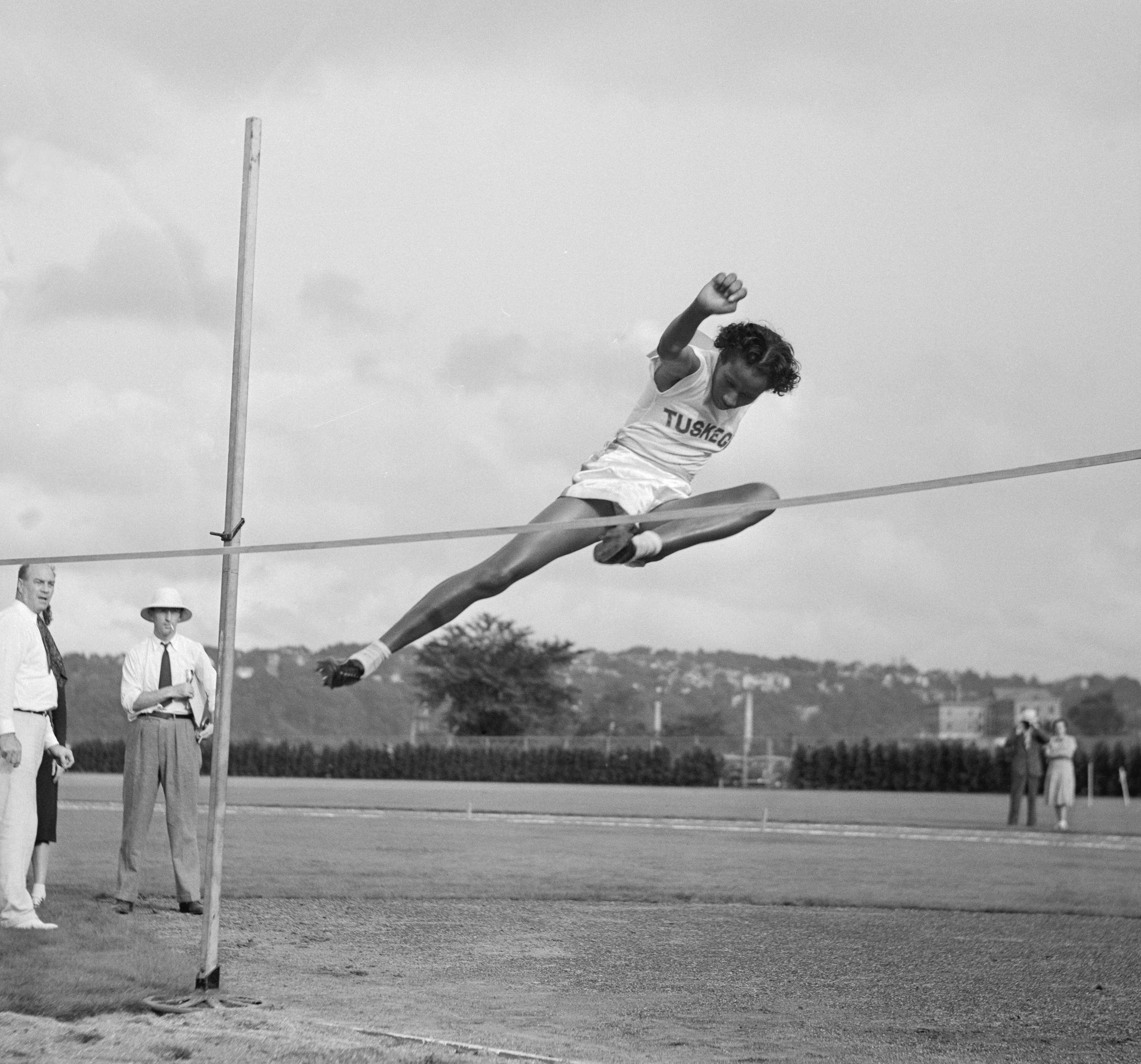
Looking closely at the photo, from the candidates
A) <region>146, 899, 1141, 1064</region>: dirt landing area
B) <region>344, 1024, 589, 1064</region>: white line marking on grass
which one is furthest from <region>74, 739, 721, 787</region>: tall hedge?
<region>344, 1024, 589, 1064</region>: white line marking on grass

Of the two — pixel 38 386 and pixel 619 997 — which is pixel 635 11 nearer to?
pixel 38 386

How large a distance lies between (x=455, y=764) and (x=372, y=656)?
35.8m

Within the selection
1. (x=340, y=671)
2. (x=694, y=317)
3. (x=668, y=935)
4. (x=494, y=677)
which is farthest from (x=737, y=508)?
(x=668, y=935)

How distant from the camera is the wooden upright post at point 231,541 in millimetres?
7742

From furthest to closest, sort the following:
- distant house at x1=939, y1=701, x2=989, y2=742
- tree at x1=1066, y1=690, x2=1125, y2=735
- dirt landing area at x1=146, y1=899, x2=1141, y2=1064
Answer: tree at x1=1066, y1=690, x2=1125, y2=735 < distant house at x1=939, y1=701, x2=989, y2=742 < dirt landing area at x1=146, y1=899, x2=1141, y2=1064

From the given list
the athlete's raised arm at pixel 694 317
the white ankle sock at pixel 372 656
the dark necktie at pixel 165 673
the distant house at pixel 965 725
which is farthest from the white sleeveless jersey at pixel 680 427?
the distant house at pixel 965 725

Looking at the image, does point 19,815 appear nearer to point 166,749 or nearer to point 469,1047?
point 166,749

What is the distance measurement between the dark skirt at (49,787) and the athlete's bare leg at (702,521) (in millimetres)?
5743

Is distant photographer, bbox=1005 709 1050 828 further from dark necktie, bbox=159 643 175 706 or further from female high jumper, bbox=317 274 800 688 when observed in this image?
female high jumper, bbox=317 274 800 688

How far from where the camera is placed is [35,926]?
975 centimetres

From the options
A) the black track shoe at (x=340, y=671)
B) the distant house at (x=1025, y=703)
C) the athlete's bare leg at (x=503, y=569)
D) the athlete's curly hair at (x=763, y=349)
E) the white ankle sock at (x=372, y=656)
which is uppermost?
the athlete's curly hair at (x=763, y=349)

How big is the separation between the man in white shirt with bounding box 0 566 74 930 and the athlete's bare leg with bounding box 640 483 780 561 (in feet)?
15.7

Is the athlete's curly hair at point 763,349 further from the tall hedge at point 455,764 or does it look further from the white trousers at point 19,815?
the tall hedge at point 455,764

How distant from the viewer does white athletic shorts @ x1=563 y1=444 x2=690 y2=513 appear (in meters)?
6.14
